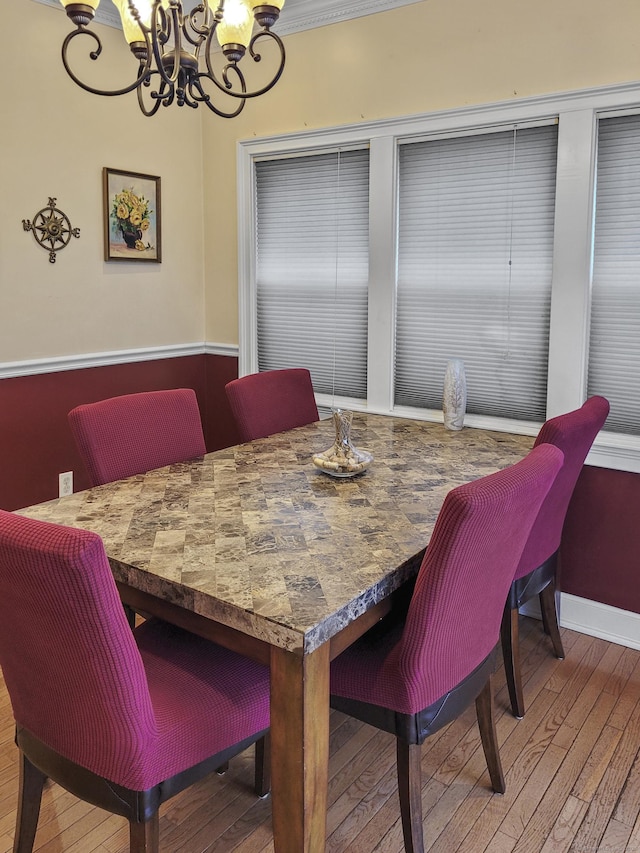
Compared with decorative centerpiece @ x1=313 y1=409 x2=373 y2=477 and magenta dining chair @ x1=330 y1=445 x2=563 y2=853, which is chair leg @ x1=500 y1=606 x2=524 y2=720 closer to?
magenta dining chair @ x1=330 y1=445 x2=563 y2=853

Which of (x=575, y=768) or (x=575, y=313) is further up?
(x=575, y=313)

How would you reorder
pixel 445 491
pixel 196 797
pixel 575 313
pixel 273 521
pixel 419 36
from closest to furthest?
pixel 273 521 → pixel 196 797 → pixel 445 491 → pixel 575 313 → pixel 419 36

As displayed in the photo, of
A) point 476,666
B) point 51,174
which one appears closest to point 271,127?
point 51,174

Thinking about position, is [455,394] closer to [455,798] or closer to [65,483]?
[455,798]

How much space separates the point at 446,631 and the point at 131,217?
2.82 meters

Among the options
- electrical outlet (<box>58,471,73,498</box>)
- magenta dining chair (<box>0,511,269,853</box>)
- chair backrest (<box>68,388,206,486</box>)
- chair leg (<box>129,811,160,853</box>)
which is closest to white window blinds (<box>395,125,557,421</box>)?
chair backrest (<box>68,388,206,486</box>)

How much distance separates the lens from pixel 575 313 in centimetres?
277

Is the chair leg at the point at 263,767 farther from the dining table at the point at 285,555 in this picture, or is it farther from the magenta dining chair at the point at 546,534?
Answer: the magenta dining chair at the point at 546,534

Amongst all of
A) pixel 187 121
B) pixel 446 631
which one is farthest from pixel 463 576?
pixel 187 121

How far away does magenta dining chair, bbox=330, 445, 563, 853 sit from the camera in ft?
4.66

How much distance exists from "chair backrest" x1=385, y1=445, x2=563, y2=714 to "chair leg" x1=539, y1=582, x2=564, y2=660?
103 centimetres

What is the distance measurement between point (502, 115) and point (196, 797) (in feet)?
Result: 8.70

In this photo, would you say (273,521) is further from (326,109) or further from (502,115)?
(326,109)

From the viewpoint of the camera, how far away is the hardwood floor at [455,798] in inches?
70.7
